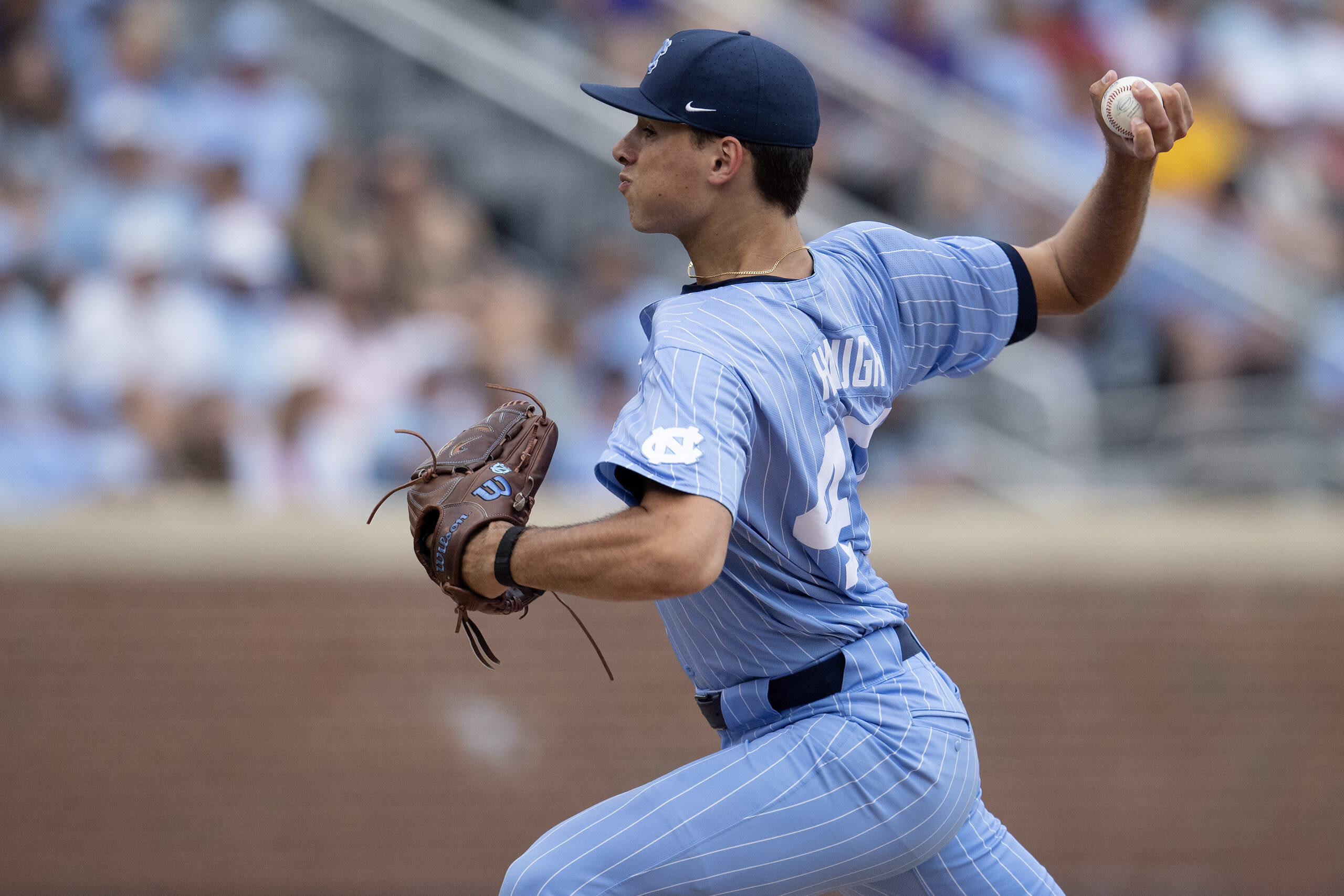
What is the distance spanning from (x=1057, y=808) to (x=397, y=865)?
10.0ft

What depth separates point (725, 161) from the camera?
2723mm

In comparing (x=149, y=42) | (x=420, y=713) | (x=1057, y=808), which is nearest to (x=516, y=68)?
(x=149, y=42)

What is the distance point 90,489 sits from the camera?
6820 millimetres

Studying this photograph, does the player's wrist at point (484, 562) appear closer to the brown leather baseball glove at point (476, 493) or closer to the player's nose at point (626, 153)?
the brown leather baseball glove at point (476, 493)

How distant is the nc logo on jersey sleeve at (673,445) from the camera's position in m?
2.32

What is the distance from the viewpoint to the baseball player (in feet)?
7.86

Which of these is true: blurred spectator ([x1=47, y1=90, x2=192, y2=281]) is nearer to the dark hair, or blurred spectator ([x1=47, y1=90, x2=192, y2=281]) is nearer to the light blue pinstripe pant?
the dark hair

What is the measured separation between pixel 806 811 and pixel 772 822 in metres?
0.06

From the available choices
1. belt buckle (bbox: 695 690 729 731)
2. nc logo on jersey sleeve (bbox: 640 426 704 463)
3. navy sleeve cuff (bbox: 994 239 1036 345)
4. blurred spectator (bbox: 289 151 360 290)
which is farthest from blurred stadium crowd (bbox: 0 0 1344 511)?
nc logo on jersey sleeve (bbox: 640 426 704 463)

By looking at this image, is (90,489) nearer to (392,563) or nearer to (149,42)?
(392,563)

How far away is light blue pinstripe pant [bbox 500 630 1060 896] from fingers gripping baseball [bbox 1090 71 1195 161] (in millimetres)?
1080

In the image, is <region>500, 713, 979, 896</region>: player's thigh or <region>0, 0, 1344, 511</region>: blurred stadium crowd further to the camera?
<region>0, 0, 1344, 511</region>: blurred stadium crowd

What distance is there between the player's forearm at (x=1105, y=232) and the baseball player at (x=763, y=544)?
0.05 metres

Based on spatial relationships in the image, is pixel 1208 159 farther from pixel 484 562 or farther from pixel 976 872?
pixel 484 562
